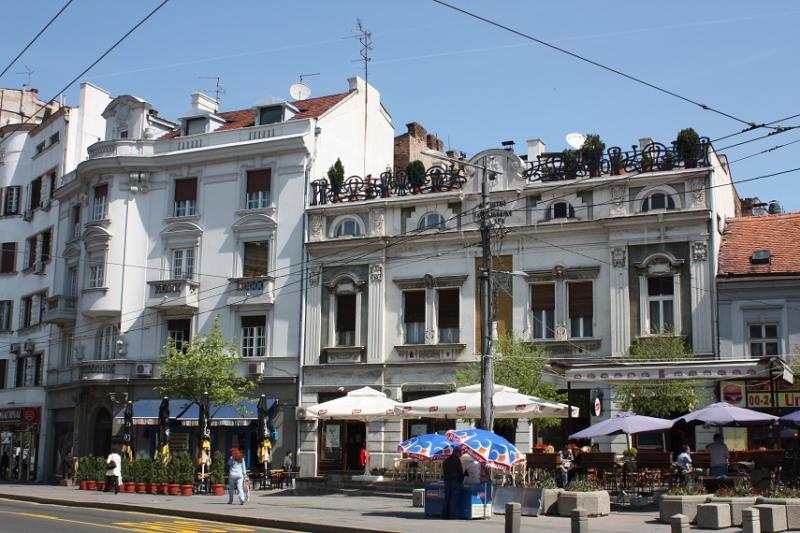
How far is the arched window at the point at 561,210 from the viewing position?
33.8m

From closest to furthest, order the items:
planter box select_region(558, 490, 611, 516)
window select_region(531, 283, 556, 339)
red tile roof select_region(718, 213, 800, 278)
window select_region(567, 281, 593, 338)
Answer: planter box select_region(558, 490, 611, 516)
red tile roof select_region(718, 213, 800, 278)
window select_region(567, 281, 593, 338)
window select_region(531, 283, 556, 339)

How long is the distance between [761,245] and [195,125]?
75.5 ft

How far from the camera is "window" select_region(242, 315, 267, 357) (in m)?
38.3

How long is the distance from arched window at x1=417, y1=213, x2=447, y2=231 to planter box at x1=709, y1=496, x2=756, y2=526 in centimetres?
1823

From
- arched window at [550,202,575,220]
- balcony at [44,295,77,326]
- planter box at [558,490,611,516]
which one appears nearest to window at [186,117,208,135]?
balcony at [44,295,77,326]

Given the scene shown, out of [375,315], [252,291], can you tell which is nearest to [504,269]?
[375,315]

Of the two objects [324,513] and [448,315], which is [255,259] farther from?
[324,513]

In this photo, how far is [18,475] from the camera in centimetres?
4600

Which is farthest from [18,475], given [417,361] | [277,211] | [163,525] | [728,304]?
[728,304]

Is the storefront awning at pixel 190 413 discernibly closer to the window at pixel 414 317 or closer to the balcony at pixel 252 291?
the balcony at pixel 252 291

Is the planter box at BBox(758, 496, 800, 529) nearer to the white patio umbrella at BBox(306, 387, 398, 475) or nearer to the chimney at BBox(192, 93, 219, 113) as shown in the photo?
the white patio umbrella at BBox(306, 387, 398, 475)

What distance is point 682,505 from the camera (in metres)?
19.2

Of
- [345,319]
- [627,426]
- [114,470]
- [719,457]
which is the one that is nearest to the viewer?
[719,457]

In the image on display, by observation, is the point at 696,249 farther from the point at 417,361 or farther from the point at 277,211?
the point at 277,211
